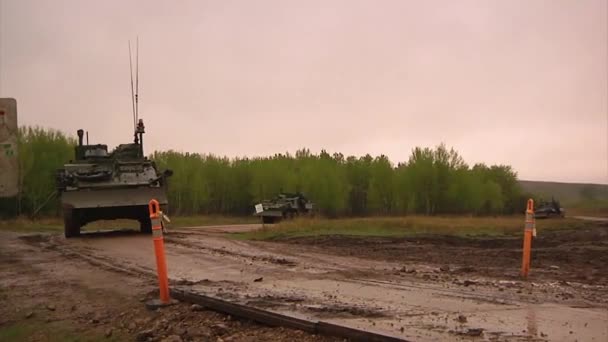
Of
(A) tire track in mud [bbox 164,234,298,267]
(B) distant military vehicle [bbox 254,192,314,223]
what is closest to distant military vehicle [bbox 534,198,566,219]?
(B) distant military vehicle [bbox 254,192,314,223]

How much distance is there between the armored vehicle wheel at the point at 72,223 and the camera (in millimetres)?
19500

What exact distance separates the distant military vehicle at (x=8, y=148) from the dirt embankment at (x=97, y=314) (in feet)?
5.13

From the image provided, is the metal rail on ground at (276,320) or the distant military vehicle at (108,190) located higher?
the distant military vehicle at (108,190)

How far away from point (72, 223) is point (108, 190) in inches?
54.1

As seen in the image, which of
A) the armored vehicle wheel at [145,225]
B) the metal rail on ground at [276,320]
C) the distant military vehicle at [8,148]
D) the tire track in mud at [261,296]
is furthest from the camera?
the armored vehicle wheel at [145,225]

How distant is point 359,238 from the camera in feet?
68.0

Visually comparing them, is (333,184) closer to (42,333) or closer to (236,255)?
(236,255)

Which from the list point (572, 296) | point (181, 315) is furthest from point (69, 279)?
point (572, 296)

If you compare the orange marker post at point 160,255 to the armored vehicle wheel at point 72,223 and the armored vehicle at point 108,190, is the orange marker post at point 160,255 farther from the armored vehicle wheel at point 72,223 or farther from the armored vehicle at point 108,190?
the armored vehicle wheel at point 72,223

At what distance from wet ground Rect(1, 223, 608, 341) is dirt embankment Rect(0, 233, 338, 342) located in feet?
1.37

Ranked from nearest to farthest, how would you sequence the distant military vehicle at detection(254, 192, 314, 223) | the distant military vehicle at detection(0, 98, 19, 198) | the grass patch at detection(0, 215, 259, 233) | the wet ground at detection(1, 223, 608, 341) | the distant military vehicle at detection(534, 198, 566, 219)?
the wet ground at detection(1, 223, 608, 341) → the distant military vehicle at detection(0, 98, 19, 198) → the grass patch at detection(0, 215, 259, 233) → the distant military vehicle at detection(254, 192, 314, 223) → the distant military vehicle at detection(534, 198, 566, 219)

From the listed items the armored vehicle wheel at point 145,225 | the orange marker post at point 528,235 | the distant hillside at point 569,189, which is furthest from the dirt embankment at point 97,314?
the distant hillside at point 569,189

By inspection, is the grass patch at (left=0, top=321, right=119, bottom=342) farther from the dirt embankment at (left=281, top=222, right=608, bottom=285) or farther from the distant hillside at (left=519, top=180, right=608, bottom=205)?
the distant hillside at (left=519, top=180, right=608, bottom=205)

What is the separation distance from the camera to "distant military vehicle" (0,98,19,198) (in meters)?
8.35
